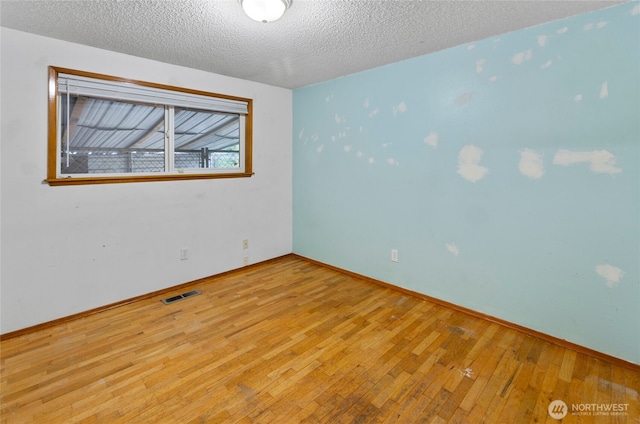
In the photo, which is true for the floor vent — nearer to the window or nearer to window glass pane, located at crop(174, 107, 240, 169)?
the window

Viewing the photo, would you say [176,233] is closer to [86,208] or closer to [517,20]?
[86,208]

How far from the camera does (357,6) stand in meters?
1.90

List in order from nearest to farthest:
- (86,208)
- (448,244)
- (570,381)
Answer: (570,381) < (86,208) < (448,244)

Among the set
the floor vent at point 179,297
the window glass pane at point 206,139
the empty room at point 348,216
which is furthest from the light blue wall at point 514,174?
the floor vent at point 179,297

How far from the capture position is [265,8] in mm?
1777

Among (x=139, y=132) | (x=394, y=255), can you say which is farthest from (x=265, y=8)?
(x=394, y=255)

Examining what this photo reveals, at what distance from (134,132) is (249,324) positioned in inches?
82.0

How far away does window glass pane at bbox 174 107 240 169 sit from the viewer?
10.5 ft

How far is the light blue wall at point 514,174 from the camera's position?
1.95 meters

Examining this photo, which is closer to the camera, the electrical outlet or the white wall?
the white wall

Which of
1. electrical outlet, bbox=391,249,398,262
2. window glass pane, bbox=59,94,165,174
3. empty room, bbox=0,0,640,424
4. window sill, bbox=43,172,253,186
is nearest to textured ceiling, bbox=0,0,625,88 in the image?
empty room, bbox=0,0,640,424

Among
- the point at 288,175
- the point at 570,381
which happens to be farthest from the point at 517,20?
the point at 288,175

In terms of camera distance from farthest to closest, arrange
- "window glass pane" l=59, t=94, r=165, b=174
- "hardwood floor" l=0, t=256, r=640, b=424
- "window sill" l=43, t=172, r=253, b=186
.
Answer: "window glass pane" l=59, t=94, r=165, b=174 < "window sill" l=43, t=172, r=253, b=186 < "hardwood floor" l=0, t=256, r=640, b=424

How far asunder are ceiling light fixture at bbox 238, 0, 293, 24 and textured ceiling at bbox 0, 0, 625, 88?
0.32 ft
